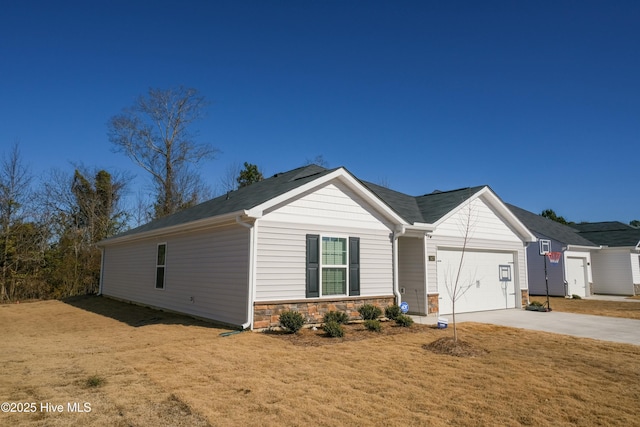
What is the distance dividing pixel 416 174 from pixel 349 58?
11145 millimetres

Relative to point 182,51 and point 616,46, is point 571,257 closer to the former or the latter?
Result: point 616,46

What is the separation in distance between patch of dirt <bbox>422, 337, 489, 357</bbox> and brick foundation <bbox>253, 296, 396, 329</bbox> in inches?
114

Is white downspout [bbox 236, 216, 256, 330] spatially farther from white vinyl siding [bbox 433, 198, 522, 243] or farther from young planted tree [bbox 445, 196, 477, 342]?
young planted tree [bbox 445, 196, 477, 342]

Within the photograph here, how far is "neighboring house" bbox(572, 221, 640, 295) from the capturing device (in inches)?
871

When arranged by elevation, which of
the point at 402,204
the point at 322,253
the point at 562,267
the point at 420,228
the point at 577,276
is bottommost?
the point at 577,276

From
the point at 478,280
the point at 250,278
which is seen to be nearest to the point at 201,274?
the point at 250,278

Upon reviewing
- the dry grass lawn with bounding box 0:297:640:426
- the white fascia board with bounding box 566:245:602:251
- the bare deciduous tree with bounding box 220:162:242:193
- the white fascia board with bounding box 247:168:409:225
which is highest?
the bare deciduous tree with bounding box 220:162:242:193

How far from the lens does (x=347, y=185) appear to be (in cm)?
1057

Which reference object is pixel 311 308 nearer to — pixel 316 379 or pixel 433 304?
pixel 316 379

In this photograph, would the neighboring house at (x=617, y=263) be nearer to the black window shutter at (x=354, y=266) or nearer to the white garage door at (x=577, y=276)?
the white garage door at (x=577, y=276)

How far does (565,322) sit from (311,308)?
7.39 m

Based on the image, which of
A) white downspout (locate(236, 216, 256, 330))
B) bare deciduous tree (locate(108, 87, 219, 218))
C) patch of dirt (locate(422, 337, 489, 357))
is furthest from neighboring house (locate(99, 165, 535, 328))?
bare deciduous tree (locate(108, 87, 219, 218))

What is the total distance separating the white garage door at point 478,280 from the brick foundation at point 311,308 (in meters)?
2.75

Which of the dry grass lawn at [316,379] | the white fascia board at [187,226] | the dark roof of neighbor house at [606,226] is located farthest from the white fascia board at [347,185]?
the dark roof of neighbor house at [606,226]
